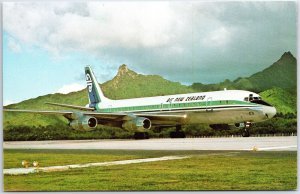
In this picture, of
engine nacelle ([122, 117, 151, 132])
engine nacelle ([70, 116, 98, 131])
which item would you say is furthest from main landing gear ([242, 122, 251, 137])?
engine nacelle ([70, 116, 98, 131])

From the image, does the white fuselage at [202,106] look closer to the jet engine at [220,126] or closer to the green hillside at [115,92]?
the jet engine at [220,126]

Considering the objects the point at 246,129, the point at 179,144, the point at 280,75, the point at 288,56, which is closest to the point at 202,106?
the point at 246,129

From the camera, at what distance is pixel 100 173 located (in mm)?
16688

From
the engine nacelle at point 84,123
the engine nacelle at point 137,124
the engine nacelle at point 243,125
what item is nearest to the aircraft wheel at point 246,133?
the engine nacelle at point 243,125

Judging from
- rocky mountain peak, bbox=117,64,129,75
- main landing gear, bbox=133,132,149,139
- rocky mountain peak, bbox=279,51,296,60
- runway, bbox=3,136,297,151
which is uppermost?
rocky mountain peak, bbox=279,51,296,60

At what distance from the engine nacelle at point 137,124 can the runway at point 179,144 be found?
574 millimetres

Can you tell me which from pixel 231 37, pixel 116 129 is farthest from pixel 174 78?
pixel 116 129

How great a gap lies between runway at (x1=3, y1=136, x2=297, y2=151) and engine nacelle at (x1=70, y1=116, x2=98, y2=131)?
21.2 inches

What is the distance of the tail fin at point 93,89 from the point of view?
64.3 feet

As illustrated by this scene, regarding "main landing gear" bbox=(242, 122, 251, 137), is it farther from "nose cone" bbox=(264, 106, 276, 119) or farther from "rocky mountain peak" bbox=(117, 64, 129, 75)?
"rocky mountain peak" bbox=(117, 64, 129, 75)

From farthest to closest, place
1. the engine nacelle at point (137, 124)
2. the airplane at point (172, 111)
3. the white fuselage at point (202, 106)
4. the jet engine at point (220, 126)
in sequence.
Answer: the engine nacelle at point (137, 124), the white fuselage at point (202, 106), the jet engine at point (220, 126), the airplane at point (172, 111)

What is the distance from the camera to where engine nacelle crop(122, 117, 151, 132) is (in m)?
23.5

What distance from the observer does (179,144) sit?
20.8 metres

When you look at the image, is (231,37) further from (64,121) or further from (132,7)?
(64,121)
